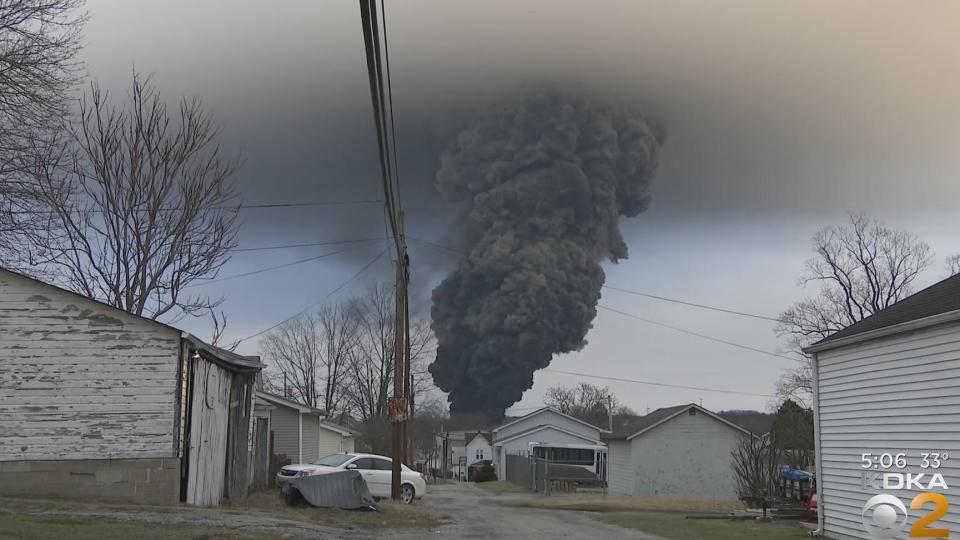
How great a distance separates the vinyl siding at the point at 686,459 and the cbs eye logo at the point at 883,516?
26.8 meters

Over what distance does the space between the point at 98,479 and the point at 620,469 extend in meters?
30.6

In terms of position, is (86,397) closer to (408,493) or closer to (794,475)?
(408,493)

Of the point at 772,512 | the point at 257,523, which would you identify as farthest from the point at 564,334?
the point at 257,523

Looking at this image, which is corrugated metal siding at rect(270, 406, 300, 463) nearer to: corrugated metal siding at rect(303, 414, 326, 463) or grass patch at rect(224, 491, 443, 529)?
corrugated metal siding at rect(303, 414, 326, 463)

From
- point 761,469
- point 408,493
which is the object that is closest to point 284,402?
point 408,493

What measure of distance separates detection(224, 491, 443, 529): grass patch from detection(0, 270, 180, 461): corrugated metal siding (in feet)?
10.1

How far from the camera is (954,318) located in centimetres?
1249

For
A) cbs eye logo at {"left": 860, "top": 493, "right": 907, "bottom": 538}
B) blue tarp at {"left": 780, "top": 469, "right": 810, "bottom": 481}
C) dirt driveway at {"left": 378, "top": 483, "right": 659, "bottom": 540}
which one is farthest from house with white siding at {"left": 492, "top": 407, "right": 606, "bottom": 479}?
cbs eye logo at {"left": 860, "top": 493, "right": 907, "bottom": 538}

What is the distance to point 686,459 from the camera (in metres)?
41.8

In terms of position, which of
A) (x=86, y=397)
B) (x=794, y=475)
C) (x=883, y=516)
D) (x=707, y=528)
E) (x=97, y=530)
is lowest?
(x=707, y=528)

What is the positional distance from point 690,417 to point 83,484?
102ft

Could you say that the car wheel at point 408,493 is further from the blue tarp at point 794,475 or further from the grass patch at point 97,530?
the grass patch at point 97,530

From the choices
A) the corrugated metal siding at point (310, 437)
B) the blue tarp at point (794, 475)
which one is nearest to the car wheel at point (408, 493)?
the blue tarp at point (794, 475)

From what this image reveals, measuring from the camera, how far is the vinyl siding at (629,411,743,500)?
4138 centimetres
